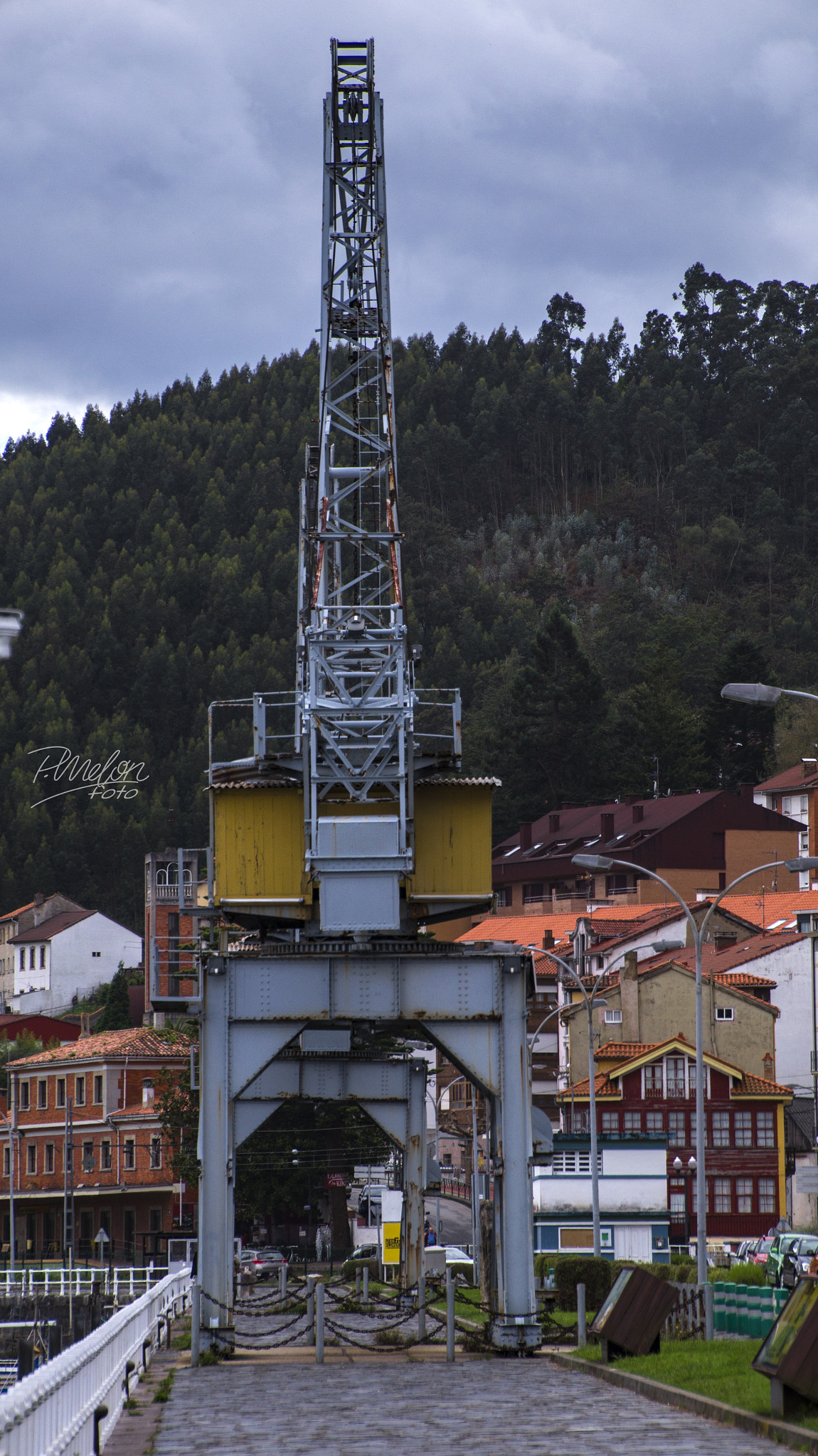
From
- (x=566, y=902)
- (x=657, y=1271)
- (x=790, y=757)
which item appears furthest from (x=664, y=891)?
(x=657, y=1271)

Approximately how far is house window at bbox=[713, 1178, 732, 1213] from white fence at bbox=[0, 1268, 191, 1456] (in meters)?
51.2

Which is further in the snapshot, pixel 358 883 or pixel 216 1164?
pixel 358 883

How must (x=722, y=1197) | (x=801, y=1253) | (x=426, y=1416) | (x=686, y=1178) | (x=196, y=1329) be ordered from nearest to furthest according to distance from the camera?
(x=426, y=1416), (x=196, y=1329), (x=801, y=1253), (x=686, y=1178), (x=722, y=1197)

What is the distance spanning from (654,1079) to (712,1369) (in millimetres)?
55030

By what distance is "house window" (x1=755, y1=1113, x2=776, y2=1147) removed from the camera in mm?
73875

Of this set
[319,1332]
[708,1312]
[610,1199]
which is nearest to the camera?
[708,1312]

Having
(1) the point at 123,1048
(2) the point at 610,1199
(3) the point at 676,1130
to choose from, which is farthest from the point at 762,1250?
A: (1) the point at 123,1048

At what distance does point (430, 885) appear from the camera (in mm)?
32375

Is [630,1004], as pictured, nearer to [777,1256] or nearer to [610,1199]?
[610,1199]

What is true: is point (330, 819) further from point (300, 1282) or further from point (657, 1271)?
point (300, 1282)

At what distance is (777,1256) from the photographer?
42969mm

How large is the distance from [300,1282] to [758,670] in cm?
10743

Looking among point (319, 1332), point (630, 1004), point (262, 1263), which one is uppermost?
point (630, 1004)

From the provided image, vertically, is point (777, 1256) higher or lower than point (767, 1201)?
higher
